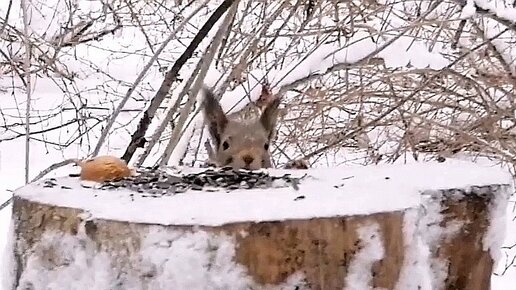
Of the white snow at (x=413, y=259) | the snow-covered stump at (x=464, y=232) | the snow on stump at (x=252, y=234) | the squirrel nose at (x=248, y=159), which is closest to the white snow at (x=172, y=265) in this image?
the snow on stump at (x=252, y=234)

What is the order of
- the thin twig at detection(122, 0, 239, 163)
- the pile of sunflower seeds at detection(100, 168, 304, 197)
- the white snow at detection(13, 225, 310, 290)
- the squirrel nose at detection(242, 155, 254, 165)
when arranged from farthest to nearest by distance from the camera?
the thin twig at detection(122, 0, 239, 163)
the squirrel nose at detection(242, 155, 254, 165)
the pile of sunflower seeds at detection(100, 168, 304, 197)
the white snow at detection(13, 225, 310, 290)

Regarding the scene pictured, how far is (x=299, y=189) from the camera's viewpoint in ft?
4.04

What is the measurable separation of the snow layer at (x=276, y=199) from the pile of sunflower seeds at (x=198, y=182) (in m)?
0.03

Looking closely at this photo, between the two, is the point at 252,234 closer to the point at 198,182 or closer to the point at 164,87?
the point at 198,182

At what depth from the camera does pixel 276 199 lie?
1152 millimetres

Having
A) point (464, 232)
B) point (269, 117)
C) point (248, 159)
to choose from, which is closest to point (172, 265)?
point (464, 232)

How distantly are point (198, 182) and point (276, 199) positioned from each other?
0.18 metres

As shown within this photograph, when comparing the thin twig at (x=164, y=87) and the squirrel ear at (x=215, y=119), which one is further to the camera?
the thin twig at (x=164, y=87)

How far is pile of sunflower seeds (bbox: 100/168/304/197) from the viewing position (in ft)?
4.10


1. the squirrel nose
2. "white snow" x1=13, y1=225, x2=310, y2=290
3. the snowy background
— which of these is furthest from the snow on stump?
the snowy background

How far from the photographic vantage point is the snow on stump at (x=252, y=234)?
1055 mm

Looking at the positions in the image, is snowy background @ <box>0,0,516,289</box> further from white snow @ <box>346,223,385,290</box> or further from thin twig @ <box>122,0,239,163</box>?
white snow @ <box>346,223,385,290</box>

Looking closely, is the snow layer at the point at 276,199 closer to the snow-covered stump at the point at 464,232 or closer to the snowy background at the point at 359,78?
the snow-covered stump at the point at 464,232

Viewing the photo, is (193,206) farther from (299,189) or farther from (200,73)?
(200,73)
